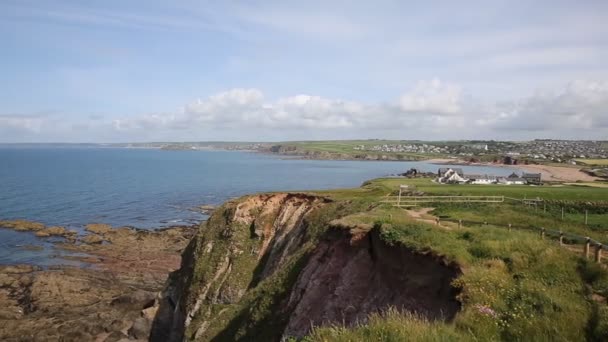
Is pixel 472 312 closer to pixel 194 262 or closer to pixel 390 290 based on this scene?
pixel 390 290

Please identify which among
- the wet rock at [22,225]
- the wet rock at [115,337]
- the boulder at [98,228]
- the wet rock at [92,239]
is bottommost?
the wet rock at [115,337]

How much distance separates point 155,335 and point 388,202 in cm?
2075

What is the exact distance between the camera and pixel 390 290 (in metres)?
18.0

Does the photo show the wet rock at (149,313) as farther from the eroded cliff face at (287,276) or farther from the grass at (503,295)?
the grass at (503,295)

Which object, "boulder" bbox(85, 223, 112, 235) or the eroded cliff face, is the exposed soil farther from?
"boulder" bbox(85, 223, 112, 235)

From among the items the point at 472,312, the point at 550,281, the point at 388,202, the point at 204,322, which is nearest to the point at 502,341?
the point at 472,312

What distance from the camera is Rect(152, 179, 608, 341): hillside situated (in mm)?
A: 10195

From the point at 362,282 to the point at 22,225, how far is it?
62.8 meters

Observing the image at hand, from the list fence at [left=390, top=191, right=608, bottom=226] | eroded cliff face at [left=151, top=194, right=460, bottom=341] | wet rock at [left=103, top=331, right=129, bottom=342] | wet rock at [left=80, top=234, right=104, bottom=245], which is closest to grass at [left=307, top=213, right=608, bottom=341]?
eroded cliff face at [left=151, top=194, right=460, bottom=341]

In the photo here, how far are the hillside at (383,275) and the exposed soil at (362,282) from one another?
0.05m

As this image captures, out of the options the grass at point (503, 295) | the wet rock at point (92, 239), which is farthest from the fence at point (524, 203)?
the wet rock at point (92, 239)

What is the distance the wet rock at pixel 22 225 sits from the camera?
64.6 metres

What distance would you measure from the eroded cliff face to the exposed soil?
1.7 inches

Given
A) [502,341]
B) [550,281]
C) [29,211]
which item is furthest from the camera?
[29,211]
